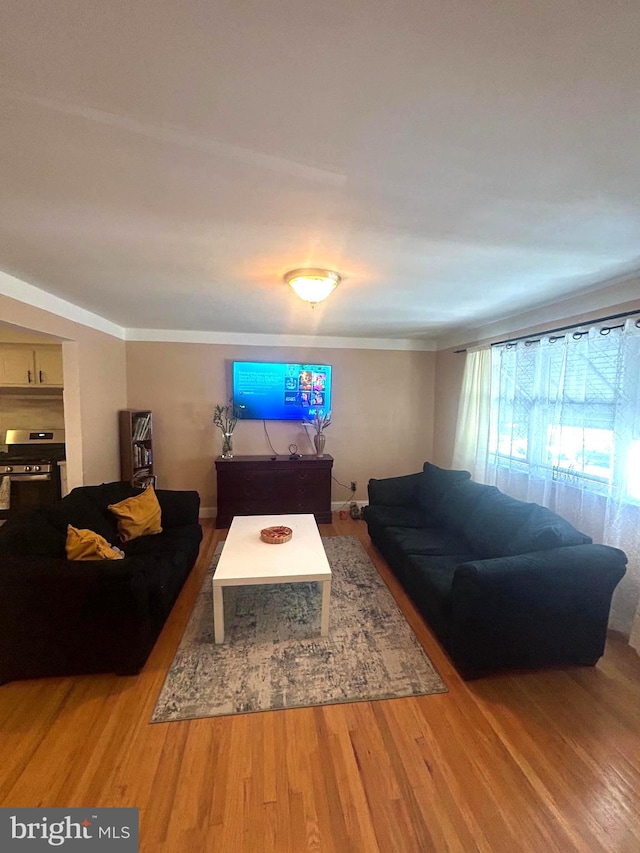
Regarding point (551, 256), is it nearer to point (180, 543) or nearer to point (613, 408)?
point (613, 408)

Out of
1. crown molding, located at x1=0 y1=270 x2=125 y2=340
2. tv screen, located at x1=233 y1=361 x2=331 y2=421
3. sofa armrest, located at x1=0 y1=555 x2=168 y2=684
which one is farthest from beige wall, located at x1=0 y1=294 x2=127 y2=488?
sofa armrest, located at x1=0 y1=555 x2=168 y2=684

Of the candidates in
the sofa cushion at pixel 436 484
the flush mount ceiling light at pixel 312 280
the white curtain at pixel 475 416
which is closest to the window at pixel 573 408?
the white curtain at pixel 475 416

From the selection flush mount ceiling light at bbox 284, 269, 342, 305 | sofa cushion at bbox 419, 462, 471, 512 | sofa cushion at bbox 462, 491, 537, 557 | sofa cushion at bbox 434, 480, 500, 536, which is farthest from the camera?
sofa cushion at bbox 419, 462, 471, 512

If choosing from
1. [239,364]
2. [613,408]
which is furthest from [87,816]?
[239,364]

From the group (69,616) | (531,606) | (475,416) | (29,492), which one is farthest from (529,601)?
(29,492)

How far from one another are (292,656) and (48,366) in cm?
392

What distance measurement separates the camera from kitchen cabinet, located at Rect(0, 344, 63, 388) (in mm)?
3902

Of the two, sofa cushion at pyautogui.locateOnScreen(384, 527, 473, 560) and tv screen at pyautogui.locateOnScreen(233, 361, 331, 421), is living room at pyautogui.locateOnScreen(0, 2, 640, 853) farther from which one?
tv screen at pyautogui.locateOnScreen(233, 361, 331, 421)

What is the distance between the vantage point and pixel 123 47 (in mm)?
762

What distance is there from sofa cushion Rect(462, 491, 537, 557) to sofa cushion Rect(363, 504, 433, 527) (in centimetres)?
48

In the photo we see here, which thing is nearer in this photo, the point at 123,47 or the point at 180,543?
the point at 123,47

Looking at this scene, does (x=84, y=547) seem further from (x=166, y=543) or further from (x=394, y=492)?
(x=394, y=492)

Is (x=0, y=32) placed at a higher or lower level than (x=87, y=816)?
higher

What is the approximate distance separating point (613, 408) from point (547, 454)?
2.13ft
